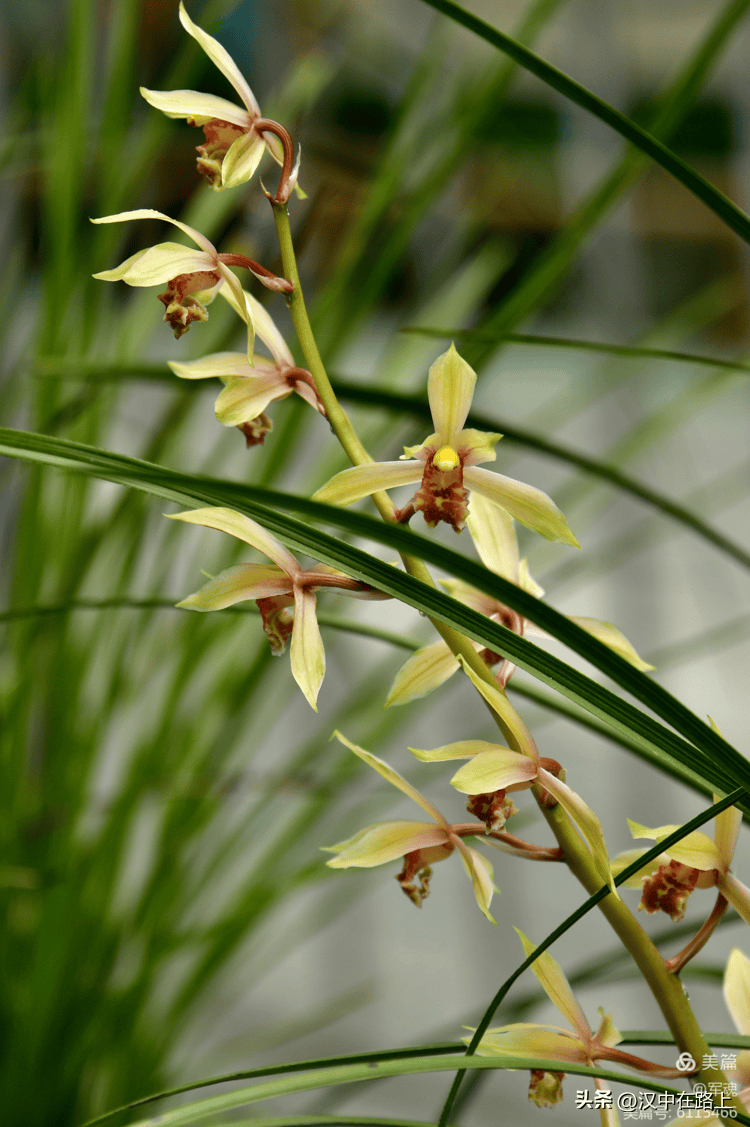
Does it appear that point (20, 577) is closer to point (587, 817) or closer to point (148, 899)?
point (148, 899)

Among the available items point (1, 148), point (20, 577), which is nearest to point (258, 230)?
point (1, 148)

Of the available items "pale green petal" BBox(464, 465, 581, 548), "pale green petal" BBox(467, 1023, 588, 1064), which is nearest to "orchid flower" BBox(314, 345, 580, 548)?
"pale green petal" BBox(464, 465, 581, 548)

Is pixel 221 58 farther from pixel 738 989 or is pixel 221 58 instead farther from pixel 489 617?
pixel 738 989

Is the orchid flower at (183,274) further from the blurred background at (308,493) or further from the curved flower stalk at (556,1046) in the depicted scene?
the curved flower stalk at (556,1046)

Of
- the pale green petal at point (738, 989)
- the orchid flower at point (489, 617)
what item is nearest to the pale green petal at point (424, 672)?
the orchid flower at point (489, 617)

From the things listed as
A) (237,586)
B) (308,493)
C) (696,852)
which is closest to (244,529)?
A: (237,586)
